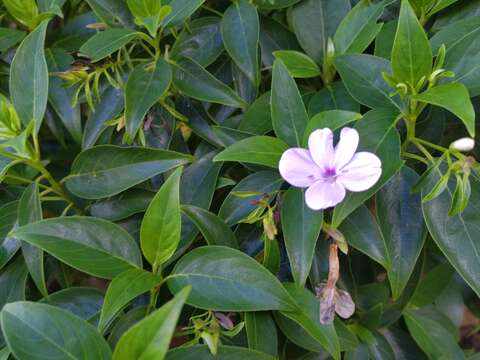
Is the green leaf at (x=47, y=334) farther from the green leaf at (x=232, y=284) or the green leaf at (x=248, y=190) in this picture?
the green leaf at (x=248, y=190)

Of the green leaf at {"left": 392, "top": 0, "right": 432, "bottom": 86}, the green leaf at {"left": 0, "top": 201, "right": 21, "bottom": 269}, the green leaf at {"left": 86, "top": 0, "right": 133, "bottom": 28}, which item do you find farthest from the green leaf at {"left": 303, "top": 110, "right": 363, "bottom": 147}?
the green leaf at {"left": 0, "top": 201, "right": 21, "bottom": 269}

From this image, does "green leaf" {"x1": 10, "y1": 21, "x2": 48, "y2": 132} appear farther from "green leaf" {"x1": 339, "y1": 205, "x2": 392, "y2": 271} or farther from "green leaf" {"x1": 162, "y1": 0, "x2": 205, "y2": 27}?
"green leaf" {"x1": 339, "y1": 205, "x2": 392, "y2": 271}

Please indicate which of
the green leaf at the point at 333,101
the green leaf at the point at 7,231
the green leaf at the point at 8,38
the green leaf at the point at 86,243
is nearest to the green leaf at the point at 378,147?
the green leaf at the point at 333,101

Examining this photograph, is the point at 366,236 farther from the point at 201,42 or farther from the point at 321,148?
the point at 201,42

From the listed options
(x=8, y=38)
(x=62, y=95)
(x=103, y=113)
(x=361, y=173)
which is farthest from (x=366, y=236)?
(x=8, y=38)

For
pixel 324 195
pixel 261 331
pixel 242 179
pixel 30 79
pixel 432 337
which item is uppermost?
pixel 30 79

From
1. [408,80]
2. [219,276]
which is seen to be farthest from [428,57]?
[219,276]

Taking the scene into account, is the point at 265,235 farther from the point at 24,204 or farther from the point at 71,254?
the point at 24,204
